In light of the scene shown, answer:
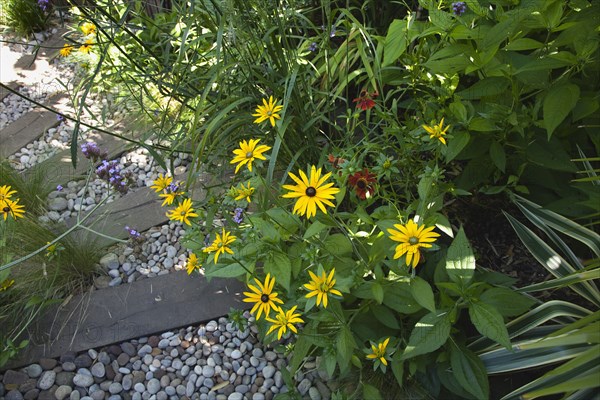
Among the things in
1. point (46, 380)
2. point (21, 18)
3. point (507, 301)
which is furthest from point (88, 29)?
point (21, 18)

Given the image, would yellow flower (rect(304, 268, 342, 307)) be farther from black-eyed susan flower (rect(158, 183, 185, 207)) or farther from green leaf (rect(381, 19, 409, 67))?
green leaf (rect(381, 19, 409, 67))

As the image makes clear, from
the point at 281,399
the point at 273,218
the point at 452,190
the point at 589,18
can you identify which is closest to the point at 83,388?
the point at 281,399

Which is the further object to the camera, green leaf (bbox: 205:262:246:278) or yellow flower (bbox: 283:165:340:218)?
green leaf (bbox: 205:262:246:278)

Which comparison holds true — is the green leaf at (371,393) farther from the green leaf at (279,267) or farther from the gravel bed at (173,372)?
the green leaf at (279,267)

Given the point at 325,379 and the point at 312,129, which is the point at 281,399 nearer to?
the point at 325,379

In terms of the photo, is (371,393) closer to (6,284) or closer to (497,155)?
(497,155)

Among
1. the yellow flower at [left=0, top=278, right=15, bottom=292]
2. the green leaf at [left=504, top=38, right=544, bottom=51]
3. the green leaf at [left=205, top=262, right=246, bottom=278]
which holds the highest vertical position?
the green leaf at [left=504, top=38, right=544, bottom=51]

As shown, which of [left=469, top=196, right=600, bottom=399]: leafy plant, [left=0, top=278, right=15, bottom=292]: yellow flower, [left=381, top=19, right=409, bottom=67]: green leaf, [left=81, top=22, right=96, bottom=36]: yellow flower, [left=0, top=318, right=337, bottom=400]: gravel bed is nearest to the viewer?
[left=469, top=196, right=600, bottom=399]: leafy plant

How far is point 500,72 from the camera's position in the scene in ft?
5.24

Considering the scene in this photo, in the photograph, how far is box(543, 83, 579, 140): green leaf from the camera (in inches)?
58.4

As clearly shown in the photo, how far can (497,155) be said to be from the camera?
1.71 meters

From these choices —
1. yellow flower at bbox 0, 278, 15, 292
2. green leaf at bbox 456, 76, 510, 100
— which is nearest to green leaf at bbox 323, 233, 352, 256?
green leaf at bbox 456, 76, 510, 100

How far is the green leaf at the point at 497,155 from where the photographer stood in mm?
1690

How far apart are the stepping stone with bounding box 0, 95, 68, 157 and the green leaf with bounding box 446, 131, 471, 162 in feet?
7.64
